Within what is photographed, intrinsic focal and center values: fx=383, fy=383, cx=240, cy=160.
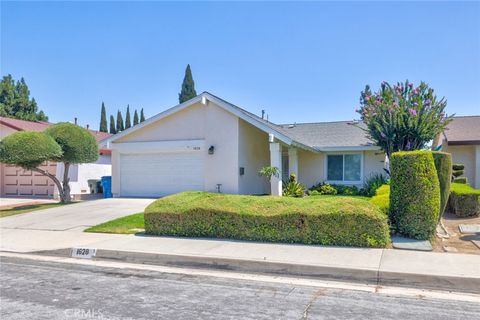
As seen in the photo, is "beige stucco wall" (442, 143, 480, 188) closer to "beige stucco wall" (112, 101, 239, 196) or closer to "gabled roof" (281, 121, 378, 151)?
"gabled roof" (281, 121, 378, 151)

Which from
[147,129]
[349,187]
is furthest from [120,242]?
[349,187]

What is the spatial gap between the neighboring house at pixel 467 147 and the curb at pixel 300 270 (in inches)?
568

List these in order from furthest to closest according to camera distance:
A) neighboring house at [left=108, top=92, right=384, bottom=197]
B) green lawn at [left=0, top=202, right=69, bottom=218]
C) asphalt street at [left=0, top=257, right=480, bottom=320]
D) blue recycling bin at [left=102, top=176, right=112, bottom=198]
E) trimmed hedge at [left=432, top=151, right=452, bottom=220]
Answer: blue recycling bin at [left=102, top=176, right=112, bottom=198]
neighboring house at [left=108, top=92, right=384, bottom=197]
green lawn at [left=0, top=202, right=69, bottom=218]
trimmed hedge at [left=432, top=151, right=452, bottom=220]
asphalt street at [left=0, top=257, right=480, bottom=320]

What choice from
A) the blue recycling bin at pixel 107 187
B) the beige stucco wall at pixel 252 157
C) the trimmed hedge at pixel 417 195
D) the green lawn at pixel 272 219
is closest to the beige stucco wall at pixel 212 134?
the beige stucco wall at pixel 252 157

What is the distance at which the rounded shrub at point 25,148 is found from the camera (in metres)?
14.7

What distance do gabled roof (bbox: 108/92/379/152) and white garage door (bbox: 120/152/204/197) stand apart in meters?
1.49

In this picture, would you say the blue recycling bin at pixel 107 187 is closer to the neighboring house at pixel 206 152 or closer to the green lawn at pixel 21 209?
the neighboring house at pixel 206 152

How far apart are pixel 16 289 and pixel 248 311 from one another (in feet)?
12.0

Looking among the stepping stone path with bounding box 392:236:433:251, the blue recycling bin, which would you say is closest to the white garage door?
the blue recycling bin

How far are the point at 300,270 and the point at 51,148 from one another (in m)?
12.4

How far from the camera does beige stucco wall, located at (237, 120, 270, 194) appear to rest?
53.0 ft

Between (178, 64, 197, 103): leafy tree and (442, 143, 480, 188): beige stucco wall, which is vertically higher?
(178, 64, 197, 103): leafy tree

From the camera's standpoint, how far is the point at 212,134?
16172 millimetres

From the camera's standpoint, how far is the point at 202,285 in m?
5.95
